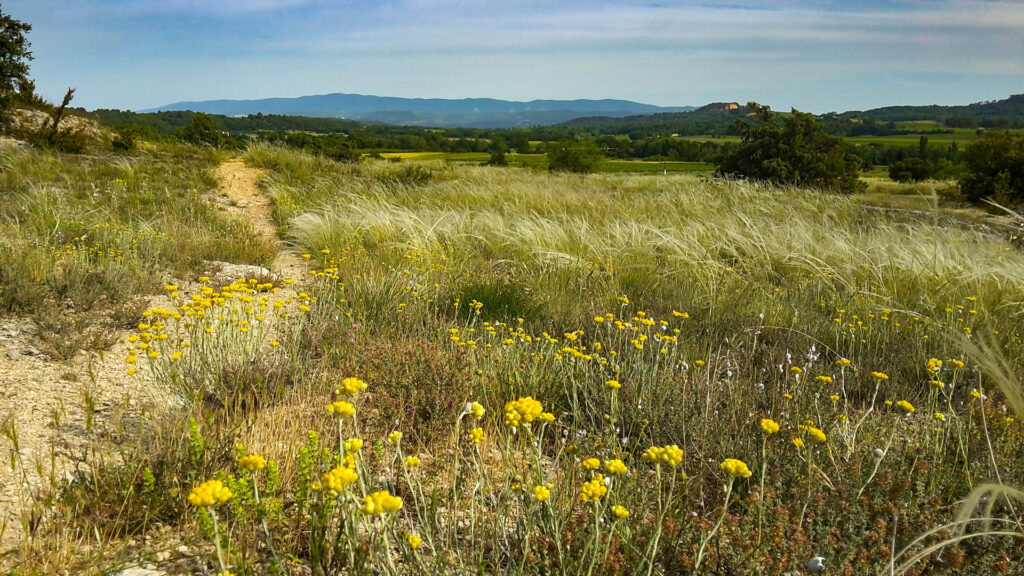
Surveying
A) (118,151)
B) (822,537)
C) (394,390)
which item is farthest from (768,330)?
(118,151)

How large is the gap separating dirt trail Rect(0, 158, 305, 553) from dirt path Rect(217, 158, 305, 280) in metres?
2.18

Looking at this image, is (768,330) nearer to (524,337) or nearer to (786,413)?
(786,413)

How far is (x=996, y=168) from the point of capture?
17.1 meters

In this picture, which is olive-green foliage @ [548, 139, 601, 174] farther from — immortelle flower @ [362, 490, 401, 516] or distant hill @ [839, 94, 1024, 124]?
distant hill @ [839, 94, 1024, 124]

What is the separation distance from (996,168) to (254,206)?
21.4 m

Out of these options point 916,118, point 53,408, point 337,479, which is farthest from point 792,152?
point 916,118

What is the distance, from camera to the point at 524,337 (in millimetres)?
2875

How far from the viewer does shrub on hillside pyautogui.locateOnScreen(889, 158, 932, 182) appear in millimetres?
36125

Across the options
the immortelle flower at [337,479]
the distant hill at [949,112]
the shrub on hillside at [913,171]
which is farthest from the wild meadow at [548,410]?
the distant hill at [949,112]

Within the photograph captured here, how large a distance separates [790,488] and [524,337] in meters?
1.41

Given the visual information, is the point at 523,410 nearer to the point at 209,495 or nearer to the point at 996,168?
the point at 209,495

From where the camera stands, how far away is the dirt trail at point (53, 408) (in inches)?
73.4

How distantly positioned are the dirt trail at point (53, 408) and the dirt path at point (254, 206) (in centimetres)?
218

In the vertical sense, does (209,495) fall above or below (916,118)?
below
